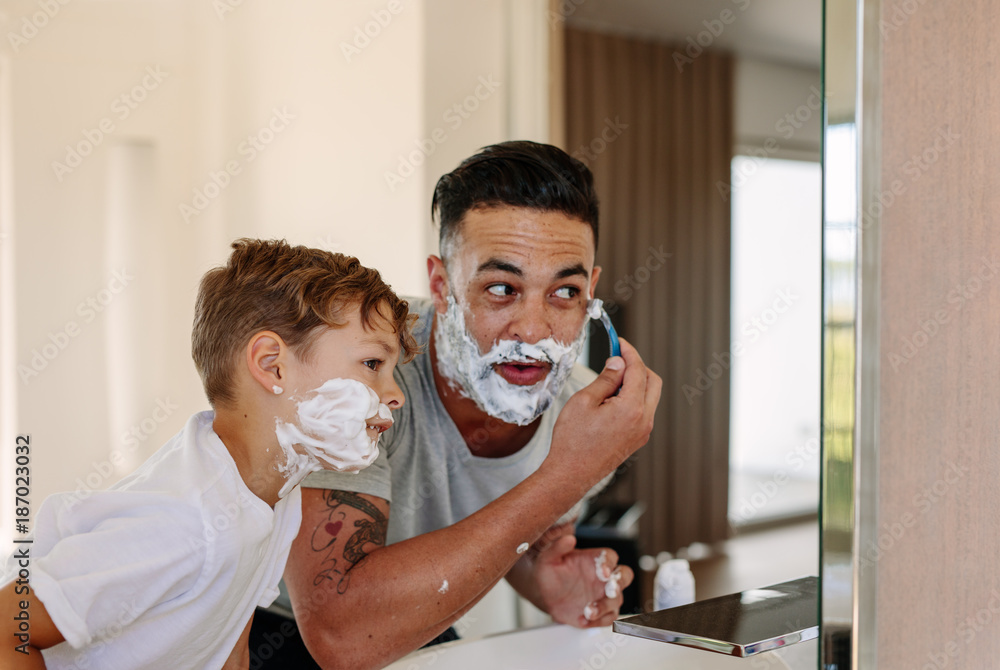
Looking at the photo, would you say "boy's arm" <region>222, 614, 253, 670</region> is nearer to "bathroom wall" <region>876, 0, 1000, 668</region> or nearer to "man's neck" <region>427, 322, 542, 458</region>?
"man's neck" <region>427, 322, 542, 458</region>

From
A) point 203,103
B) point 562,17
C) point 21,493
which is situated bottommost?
point 21,493

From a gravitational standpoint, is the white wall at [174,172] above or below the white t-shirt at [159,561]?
above

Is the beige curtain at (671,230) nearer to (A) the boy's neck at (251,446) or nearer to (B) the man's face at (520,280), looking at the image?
(B) the man's face at (520,280)

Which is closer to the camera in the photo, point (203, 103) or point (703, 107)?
point (203, 103)

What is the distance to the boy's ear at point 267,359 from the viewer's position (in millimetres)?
492

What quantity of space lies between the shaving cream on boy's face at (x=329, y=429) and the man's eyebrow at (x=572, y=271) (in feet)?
0.69

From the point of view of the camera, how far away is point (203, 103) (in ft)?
2.29

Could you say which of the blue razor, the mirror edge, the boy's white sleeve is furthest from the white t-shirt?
the mirror edge

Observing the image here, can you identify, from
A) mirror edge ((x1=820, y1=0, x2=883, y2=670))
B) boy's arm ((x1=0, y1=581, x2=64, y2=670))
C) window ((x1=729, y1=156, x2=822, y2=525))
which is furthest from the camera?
window ((x1=729, y1=156, x2=822, y2=525))

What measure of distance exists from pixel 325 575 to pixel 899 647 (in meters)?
0.49

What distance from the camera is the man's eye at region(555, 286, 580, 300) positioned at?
66cm

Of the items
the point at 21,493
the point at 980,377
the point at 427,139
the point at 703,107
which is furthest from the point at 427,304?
the point at 703,107

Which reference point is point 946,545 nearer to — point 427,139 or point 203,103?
point 427,139

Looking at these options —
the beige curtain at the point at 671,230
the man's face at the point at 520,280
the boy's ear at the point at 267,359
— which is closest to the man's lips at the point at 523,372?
the man's face at the point at 520,280
